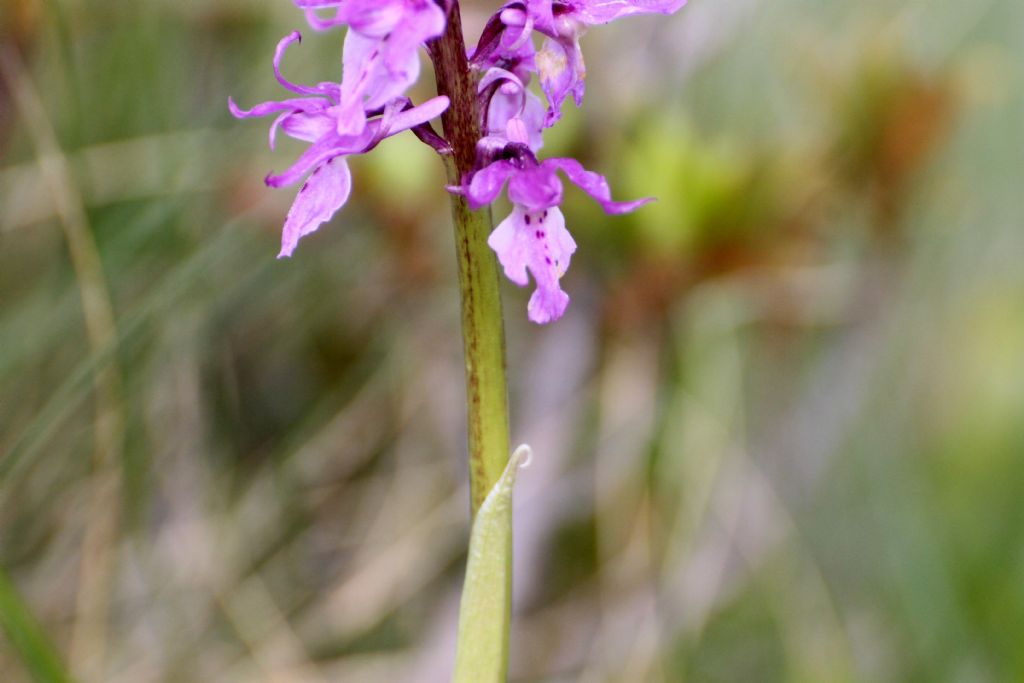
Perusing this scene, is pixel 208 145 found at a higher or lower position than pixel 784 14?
lower

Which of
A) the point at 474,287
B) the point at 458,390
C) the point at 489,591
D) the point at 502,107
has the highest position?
the point at 458,390

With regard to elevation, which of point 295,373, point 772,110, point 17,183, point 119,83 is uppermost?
point 772,110

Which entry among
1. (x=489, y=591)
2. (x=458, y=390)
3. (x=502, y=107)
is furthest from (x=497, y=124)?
(x=458, y=390)

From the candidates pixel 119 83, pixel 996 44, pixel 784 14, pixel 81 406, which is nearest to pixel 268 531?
pixel 81 406

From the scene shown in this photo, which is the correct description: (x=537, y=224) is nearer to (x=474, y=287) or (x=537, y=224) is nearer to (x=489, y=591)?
(x=474, y=287)

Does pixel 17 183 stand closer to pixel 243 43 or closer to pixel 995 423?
pixel 243 43

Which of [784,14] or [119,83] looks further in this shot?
[784,14]

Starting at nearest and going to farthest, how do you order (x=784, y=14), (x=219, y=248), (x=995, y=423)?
(x=219, y=248), (x=995, y=423), (x=784, y=14)

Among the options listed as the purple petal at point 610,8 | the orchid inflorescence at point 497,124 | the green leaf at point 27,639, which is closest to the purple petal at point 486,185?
the orchid inflorescence at point 497,124
